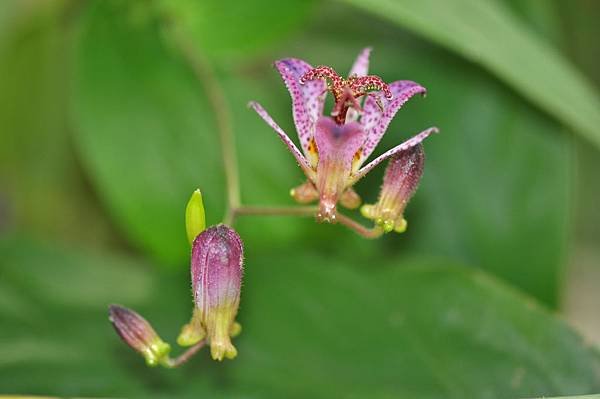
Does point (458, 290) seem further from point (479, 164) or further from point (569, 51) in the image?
point (569, 51)

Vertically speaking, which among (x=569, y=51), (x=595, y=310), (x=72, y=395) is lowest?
(x=72, y=395)

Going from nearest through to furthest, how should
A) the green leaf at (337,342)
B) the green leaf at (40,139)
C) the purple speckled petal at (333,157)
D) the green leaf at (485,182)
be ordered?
the purple speckled petal at (333,157)
the green leaf at (337,342)
the green leaf at (485,182)
the green leaf at (40,139)

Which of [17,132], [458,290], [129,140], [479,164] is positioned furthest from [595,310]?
[17,132]

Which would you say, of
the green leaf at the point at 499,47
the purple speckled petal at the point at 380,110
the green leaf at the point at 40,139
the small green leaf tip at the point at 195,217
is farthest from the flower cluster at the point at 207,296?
the green leaf at the point at 40,139

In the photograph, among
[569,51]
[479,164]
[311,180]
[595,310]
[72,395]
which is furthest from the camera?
[569,51]

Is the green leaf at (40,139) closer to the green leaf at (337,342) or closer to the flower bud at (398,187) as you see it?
the green leaf at (337,342)

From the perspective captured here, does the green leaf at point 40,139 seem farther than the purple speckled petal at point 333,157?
Yes
